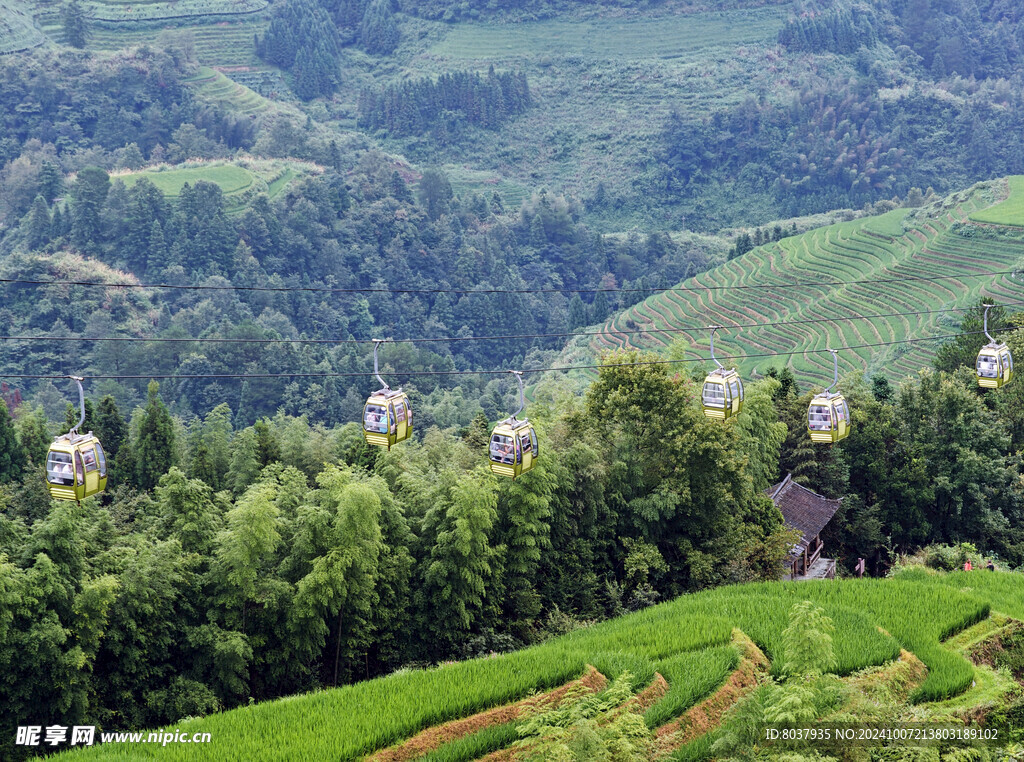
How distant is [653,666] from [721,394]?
18.6ft

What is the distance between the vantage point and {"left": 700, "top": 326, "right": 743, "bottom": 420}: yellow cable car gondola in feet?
72.0

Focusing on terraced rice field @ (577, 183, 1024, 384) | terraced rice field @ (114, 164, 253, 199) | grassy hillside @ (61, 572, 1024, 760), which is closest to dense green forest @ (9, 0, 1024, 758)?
terraced rice field @ (114, 164, 253, 199)

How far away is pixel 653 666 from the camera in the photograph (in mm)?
18734

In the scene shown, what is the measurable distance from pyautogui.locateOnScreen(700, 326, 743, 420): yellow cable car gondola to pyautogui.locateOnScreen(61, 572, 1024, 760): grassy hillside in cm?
366

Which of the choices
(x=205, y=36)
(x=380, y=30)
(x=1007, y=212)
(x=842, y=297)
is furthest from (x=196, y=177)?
(x=380, y=30)

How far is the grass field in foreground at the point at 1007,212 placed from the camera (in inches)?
2913

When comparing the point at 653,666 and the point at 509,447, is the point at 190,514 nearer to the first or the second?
the point at 509,447

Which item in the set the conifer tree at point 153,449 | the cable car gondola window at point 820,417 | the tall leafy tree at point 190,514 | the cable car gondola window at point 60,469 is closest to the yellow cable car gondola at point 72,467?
the cable car gondola window at point 60,469

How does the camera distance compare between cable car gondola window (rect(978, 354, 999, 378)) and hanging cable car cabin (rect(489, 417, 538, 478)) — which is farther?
cable car gondola window (rect(978, 354, 999, 378))

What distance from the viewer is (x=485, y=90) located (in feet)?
503

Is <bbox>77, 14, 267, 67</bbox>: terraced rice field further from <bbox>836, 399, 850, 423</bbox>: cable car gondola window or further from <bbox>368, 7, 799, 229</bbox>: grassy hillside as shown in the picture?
<bbox>836, 399, 850, 423</bbox>: cable car gondola window

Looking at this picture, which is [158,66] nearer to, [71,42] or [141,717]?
[71,42]

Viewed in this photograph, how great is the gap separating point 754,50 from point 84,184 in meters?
105

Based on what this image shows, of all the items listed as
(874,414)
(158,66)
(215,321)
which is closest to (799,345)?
(874,414)
